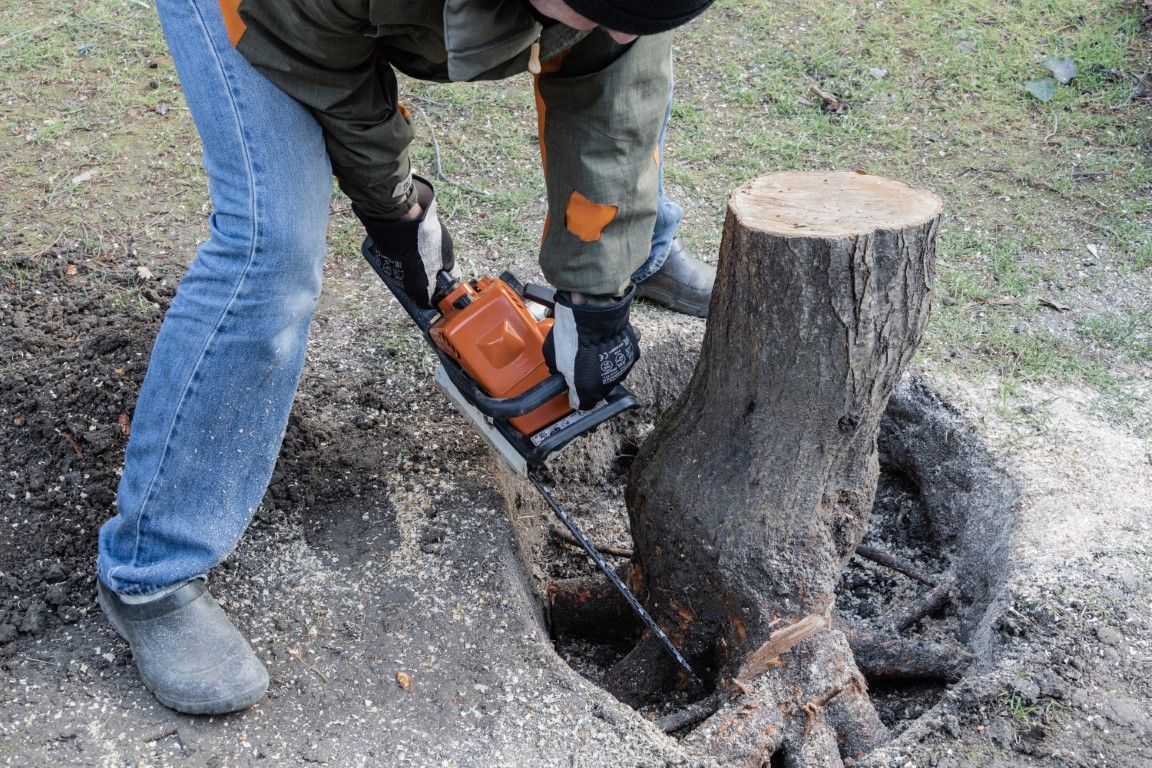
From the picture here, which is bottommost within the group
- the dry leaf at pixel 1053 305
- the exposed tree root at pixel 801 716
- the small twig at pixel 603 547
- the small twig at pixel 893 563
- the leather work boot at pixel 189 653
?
the small twig at pixel 603 547

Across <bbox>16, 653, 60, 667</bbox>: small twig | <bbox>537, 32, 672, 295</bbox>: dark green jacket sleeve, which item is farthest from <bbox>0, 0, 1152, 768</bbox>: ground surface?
<bbox>537, 32, 672, 295</bbox>: dark green jacket sleeve

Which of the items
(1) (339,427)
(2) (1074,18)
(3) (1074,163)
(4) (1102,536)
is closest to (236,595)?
(1) (339,427)

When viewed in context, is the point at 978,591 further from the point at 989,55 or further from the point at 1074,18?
the point at 1074,18

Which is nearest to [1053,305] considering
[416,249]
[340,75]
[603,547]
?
[603,547]

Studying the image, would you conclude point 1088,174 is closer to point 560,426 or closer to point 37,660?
point 560,426

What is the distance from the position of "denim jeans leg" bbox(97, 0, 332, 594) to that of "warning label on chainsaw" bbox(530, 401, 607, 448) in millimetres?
574

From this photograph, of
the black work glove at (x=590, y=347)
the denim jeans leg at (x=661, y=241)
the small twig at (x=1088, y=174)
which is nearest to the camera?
the black work glove at (x=590, y=347)

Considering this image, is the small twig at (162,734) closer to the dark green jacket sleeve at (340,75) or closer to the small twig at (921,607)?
the dark green jacket sleeve at (340,75)

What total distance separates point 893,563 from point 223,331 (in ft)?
5.94

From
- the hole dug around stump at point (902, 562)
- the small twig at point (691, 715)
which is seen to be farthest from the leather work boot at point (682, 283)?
the small twig at point (691, 715)

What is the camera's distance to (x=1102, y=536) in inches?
93.7

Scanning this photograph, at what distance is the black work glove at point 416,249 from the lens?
236 centimetres

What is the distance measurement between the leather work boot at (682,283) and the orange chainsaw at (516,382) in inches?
28.9

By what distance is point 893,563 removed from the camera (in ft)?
8.93
